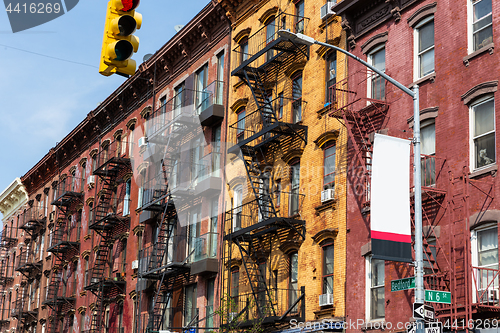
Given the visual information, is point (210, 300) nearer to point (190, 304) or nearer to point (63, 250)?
point (190, 304)

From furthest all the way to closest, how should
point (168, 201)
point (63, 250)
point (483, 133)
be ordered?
point (63, 250)
point (168, 201)
point (483, 133)

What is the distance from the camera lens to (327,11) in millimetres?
26219

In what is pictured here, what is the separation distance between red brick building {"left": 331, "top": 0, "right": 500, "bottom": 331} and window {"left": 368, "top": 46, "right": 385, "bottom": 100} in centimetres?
5

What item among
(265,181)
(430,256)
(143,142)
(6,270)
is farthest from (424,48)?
(6,270)

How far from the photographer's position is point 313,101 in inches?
1047

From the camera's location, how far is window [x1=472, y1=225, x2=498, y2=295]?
690 inches

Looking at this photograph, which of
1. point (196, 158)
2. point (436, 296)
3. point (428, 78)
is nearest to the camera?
point (436, 296)

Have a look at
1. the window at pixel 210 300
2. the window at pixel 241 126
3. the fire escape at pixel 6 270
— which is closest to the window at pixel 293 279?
the window at pixel 210 300

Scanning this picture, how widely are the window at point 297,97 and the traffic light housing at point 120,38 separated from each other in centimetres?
1859

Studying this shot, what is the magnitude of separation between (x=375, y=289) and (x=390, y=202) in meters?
7.02

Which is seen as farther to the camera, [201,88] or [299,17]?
[201,88]

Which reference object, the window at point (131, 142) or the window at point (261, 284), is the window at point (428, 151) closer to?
the window at point (261, 284)

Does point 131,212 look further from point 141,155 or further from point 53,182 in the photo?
point 53,182

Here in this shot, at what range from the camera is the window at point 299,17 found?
28.6m
